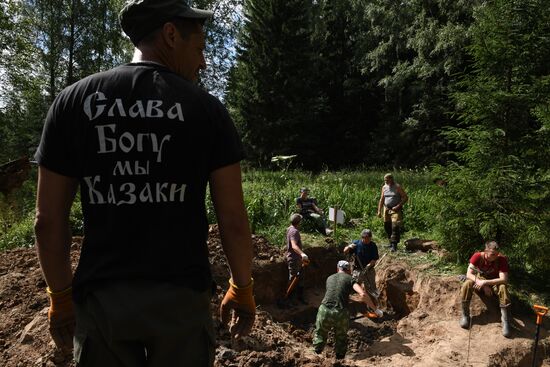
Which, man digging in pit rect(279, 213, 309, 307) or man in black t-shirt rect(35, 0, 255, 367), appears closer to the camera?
man in black t-shirt rect(35, 0, 255, 367)

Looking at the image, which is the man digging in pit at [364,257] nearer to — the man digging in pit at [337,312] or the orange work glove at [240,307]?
the man digging in pit at [337,312]

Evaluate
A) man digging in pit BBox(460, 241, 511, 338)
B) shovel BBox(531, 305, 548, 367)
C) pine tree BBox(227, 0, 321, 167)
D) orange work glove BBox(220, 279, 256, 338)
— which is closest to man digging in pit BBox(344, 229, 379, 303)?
man digging in pit BBox(460, 241, 511, 338)

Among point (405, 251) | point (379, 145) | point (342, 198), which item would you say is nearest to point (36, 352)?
point (405, 251)

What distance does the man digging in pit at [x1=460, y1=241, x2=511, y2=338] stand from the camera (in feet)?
23.7

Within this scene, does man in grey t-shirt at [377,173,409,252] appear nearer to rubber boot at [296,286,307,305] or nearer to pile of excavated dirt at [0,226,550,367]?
pile of excavated dirt at [0,226,550,367]

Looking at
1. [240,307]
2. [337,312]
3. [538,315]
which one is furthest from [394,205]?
[240,307]

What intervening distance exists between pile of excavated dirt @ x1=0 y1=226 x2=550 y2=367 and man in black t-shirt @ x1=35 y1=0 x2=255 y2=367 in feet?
14.1

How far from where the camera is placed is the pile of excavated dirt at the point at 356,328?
6137mm

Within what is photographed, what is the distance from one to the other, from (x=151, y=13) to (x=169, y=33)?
94 mm

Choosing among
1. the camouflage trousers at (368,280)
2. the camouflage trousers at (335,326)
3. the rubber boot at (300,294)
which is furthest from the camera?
the rubber boot at (300,294)

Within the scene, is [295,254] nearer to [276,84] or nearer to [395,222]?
[395,222]

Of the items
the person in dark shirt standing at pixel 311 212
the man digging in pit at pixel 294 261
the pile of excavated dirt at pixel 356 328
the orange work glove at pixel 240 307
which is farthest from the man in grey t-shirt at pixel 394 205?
the orange work glove at pixel 240 307

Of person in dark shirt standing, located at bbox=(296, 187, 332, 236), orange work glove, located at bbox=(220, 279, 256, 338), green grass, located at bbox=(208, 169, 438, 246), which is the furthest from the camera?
person in dark shirt standing, located at bbox=(296, 187, 332, 236)

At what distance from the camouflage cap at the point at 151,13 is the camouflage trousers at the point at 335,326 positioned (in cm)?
617
